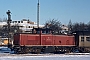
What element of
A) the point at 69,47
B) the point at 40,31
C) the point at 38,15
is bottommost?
the point at 69,47

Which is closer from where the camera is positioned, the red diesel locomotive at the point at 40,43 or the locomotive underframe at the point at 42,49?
the locomotive underframe at the point at 42,49

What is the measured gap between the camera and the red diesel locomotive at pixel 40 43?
35.7 metres

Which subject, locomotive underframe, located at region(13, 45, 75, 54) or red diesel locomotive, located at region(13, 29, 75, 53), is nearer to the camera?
locomotive underframe, located at region(13, 45, 75, 54)

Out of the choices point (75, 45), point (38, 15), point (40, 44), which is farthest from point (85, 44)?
point (38, 15)

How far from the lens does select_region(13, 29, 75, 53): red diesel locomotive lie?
35.7m

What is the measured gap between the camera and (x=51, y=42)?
37.0 m

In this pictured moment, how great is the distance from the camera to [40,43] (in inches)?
1436

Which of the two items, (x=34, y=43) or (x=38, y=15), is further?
(x=38, y=15)

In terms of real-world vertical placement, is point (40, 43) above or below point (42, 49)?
above

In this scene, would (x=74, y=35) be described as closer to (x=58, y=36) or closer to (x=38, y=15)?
(x=58, y=36)

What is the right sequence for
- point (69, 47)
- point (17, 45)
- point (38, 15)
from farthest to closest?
point (38, 15), point (69, 47), point (17, 45)

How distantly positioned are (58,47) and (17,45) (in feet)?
19.3

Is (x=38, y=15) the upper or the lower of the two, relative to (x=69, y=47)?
upper

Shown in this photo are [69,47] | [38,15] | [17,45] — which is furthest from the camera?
[38,15]
